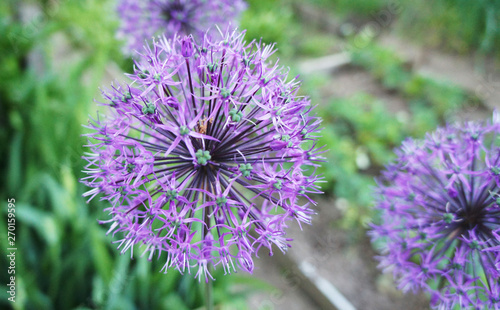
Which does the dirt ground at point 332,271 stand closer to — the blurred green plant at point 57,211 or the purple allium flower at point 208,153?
the blurred green plant at point 57,211

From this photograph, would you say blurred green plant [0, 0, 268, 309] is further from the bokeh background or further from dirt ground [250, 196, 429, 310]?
dirt ground [250, 196, 429, 310]

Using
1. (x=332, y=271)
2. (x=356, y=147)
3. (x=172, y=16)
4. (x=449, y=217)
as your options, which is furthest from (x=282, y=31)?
(x=449, y=217)

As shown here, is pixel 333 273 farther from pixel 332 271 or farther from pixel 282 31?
pixel 282 31

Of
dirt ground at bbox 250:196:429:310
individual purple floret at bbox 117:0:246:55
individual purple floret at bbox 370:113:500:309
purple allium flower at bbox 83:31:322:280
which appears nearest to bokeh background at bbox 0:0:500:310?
dirt ground at bbox 250:196:429:310

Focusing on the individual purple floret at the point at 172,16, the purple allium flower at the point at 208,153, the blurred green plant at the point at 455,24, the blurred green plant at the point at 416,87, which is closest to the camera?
the purple allium flower at the point at 208,153

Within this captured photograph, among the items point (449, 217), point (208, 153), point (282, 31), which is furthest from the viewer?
point (282, 31)

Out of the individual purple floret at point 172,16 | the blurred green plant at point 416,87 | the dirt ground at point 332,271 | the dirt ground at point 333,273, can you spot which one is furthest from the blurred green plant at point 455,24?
the individual purple floret at point 172,16
